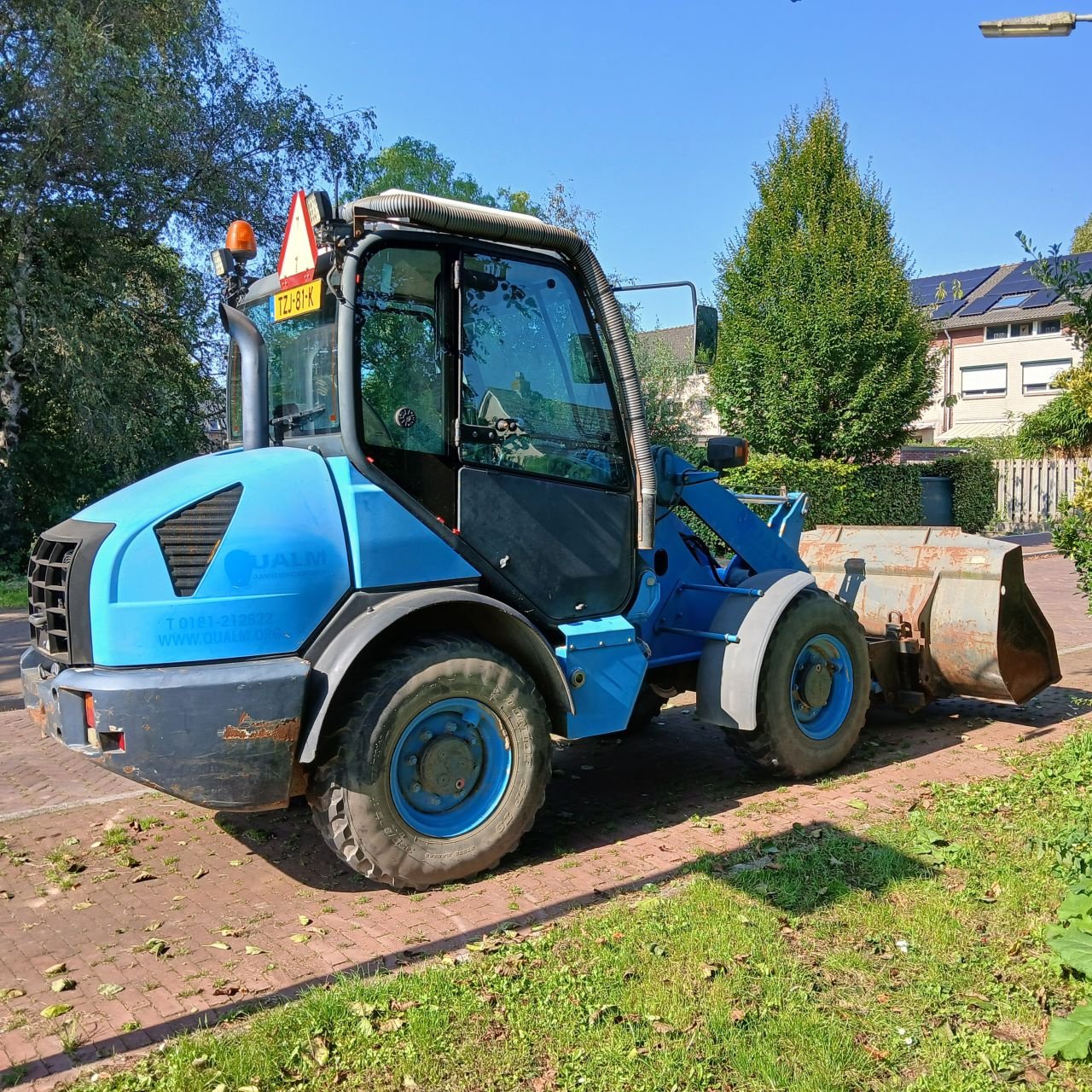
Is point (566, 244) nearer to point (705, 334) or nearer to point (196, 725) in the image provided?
point (705, 334)

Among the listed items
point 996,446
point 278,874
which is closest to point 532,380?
point 278,874

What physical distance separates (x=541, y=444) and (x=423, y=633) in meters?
1.10

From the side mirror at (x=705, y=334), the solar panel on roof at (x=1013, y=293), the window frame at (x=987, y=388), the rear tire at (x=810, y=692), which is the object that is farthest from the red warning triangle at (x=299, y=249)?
the window frame at (x=987, y=388)

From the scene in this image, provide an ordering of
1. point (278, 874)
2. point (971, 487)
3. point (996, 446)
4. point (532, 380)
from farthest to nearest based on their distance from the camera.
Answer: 1. point (996, 446)
2. point (971, 487)
3. point (532, 380)
4. point (278, 874)

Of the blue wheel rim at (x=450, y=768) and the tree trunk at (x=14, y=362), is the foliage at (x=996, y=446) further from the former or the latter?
the blue wheel rim at (x=450, y=768)

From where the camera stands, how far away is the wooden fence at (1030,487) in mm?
24188

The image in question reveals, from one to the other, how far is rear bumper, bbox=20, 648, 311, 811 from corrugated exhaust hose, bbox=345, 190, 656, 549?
198cm

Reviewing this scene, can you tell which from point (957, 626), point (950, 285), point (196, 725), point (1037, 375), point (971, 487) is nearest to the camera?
point (196, 725)

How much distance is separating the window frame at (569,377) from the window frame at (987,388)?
39774 millimetres

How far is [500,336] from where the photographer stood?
4.88m


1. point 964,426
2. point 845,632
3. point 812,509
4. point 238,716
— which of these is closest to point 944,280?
point 964,426

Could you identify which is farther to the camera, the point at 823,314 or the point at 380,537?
the point at 823,314

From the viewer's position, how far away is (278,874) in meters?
4.80

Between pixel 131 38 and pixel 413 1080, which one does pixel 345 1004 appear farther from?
pixel 131 38
